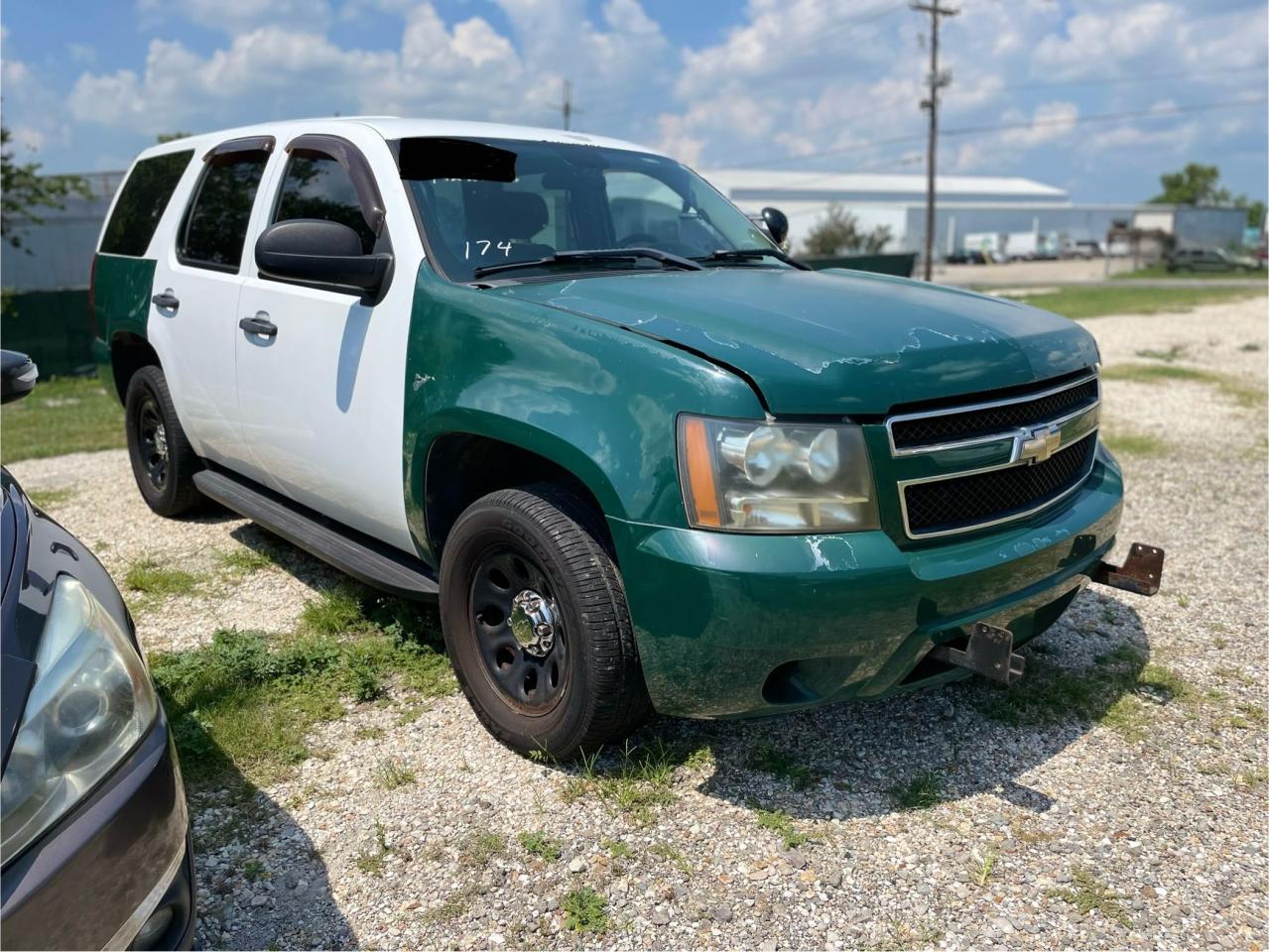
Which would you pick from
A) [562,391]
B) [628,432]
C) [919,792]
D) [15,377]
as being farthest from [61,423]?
[919,792]

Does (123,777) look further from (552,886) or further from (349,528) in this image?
(349,528)

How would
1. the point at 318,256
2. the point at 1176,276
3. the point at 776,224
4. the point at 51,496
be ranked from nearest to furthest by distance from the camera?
the point at 318,256, the point at 776,224, the point at 51,496, the point at 1176,276

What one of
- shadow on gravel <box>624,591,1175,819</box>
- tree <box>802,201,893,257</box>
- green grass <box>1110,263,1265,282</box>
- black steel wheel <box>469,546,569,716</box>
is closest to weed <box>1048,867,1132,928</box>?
shadow on gravel <box>624,591,1175,819</box>

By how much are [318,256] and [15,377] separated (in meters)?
0.97

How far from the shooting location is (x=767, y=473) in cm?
242

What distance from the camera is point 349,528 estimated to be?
4012 mm

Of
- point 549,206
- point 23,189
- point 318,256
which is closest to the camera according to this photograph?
point 318,256

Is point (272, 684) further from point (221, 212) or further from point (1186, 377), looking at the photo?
point (1186, 377)

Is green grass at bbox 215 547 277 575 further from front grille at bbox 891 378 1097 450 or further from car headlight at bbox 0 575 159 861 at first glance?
front grille at bbox 891 378 1097 450

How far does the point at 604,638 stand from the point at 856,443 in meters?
0.85

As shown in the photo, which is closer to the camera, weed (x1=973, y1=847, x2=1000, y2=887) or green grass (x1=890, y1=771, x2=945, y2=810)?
weed (x1=973, y1=847, x2=1000, y2=887)

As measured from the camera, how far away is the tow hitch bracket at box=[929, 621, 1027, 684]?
8.36ft

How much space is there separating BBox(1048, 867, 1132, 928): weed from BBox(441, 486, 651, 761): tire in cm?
120

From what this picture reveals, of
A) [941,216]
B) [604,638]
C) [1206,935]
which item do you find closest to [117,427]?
[604,638]
